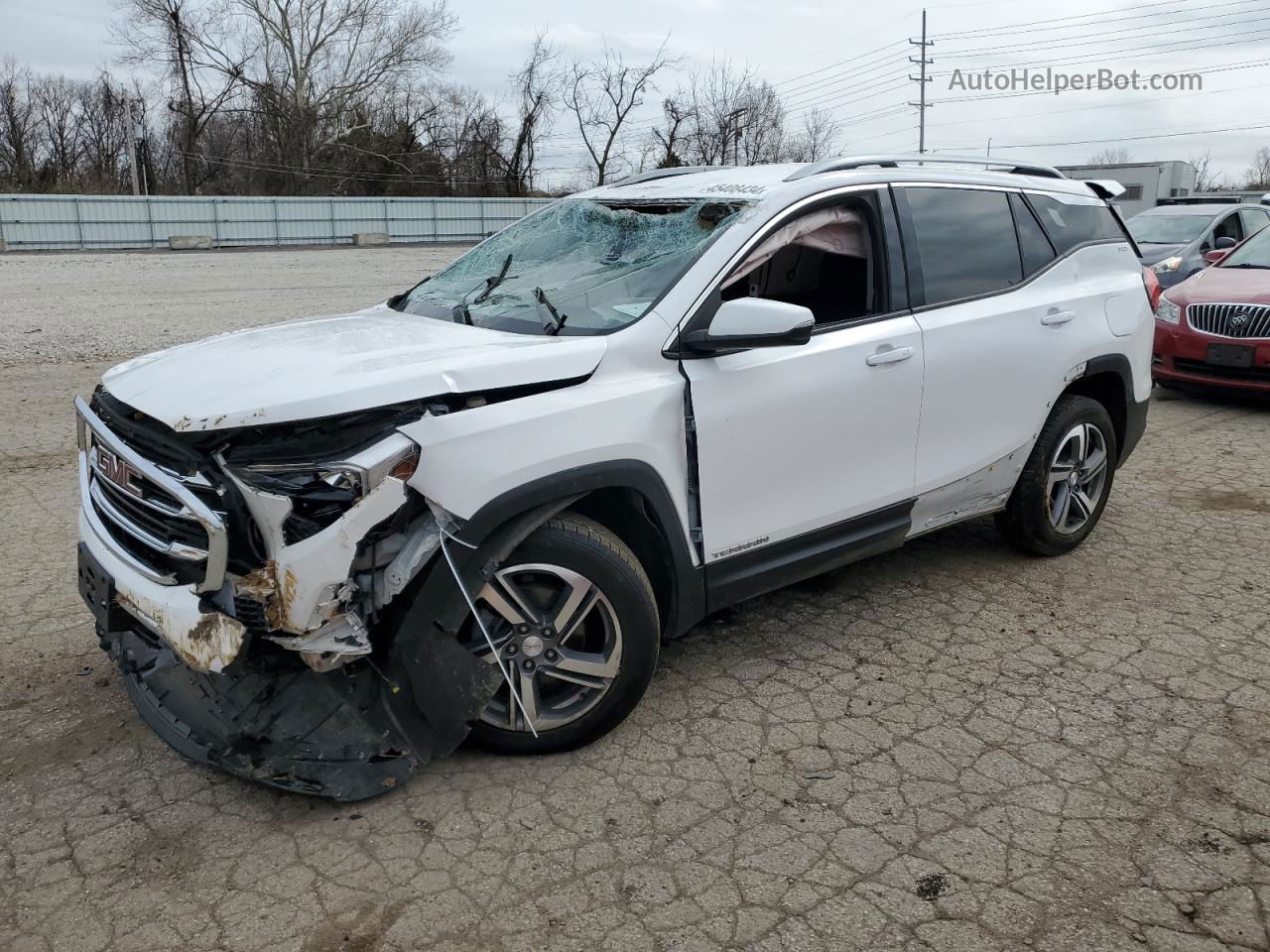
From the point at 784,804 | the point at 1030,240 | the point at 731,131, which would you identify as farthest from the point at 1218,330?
the point at 731,131

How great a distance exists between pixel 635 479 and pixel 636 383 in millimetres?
319

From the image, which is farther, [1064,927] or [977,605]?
[977,605]

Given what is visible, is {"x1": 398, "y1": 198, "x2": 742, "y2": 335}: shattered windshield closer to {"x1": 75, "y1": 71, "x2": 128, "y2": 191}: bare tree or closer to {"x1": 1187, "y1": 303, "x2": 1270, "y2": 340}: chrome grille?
{"x1": 1187, "y1": 303, "x2": 1270, "y2": 340}: chrome grille

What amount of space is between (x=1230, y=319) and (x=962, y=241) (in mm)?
5447

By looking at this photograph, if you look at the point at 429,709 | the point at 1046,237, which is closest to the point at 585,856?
the point at 429,709

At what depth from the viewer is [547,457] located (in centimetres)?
297

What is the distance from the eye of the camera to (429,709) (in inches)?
116

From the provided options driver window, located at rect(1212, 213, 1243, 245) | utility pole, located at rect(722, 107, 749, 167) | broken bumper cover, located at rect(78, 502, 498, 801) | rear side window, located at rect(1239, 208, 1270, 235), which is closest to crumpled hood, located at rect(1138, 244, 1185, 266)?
driver window, located at rect(1212, 213, 1243, 245)

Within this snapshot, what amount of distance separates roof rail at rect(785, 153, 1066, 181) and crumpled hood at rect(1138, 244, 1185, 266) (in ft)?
28.9

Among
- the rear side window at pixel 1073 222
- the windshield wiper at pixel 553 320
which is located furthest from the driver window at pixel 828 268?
the rear side window at pixel 1073 222

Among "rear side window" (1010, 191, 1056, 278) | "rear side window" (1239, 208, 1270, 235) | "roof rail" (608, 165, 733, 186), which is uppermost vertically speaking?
"rear side window" (1239, 208, 1270, 235)

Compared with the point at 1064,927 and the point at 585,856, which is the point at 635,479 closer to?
the point at 585,856

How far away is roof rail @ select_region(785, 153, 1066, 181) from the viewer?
13.1ft

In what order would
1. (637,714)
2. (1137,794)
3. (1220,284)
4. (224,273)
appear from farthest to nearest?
(224,273)
(1220,284)
(637,714)
(1137,794)
